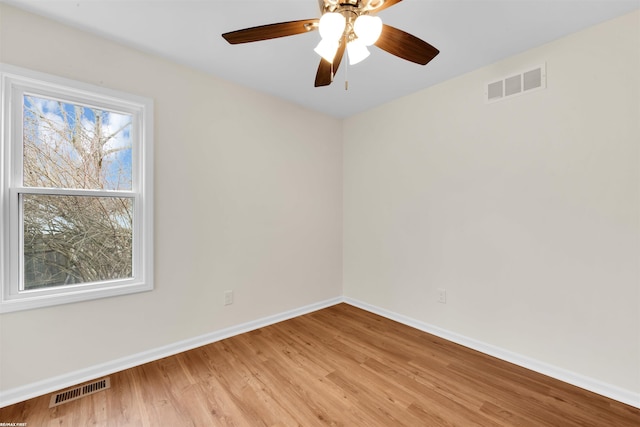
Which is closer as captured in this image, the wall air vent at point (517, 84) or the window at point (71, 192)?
the window at point (71, 192)

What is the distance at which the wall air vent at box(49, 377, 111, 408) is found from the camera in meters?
1.75

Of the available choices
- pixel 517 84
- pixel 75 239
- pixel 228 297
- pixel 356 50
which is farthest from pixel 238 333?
pixel 517 84

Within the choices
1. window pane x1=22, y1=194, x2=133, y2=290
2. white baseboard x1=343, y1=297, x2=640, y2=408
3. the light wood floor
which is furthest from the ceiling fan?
white baseboard x1=343, y1=297, x2=640, y2=408

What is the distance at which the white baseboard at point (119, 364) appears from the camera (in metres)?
1.75

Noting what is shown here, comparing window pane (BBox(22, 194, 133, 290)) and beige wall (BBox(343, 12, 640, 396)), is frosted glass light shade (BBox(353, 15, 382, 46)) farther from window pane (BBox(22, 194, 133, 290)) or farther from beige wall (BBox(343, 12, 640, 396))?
window pane (BBox(22, 194, 133, 290))

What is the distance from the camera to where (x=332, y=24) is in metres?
1.20

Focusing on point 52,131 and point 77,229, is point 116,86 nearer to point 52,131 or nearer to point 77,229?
point 52,131

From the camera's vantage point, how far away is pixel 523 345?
2.17 m

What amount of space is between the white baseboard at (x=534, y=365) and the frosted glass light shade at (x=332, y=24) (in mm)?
2630

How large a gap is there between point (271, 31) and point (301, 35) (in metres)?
0.69

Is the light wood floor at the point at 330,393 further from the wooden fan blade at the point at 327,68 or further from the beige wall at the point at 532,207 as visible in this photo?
the wooden fan blade at the point at 327,68

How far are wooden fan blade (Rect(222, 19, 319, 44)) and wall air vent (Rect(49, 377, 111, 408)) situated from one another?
93.2 inches

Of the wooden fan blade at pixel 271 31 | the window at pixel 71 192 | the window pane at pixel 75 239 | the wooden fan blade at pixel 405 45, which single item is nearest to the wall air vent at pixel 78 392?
the window at pixel 71 192

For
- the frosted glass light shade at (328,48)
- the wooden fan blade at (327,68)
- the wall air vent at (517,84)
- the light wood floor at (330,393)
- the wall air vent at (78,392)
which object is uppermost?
the wall air vent at (517,84)
